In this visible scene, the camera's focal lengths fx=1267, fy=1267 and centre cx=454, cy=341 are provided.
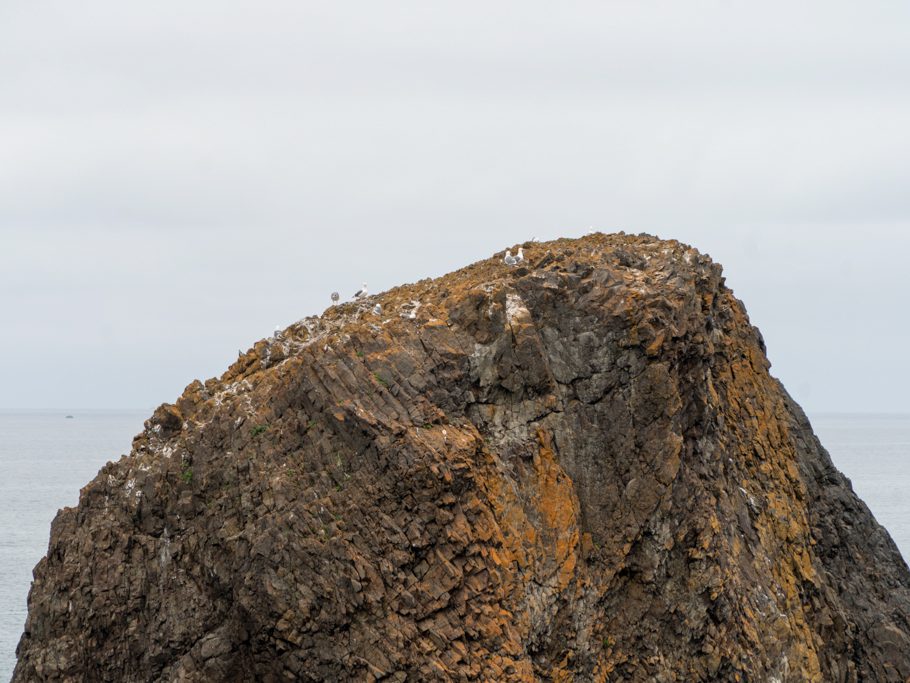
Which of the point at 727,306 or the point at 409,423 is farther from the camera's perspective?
the point at 727,306

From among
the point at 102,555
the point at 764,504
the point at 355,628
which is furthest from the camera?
the point at 764,504

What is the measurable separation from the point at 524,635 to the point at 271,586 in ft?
22.0

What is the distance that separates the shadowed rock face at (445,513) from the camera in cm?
3222

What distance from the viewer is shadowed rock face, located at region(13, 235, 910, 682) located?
1268 inches

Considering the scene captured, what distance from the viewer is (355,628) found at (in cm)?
3188

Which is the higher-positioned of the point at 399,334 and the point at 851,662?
the point at 399,334

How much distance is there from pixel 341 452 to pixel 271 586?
3.86 m

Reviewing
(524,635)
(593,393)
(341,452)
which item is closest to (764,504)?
(593,393)

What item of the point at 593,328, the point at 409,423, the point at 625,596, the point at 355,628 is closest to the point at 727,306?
the point at 593,328

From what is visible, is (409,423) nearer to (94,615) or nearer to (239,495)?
(239,495)

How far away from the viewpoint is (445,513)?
107 feet

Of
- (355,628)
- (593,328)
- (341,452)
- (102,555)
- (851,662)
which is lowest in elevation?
(851,662)

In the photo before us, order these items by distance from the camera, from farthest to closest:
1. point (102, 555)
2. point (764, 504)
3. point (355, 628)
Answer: point (764, 504), point (102, 555), point (355, 628)

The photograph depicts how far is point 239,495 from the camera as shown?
3353 cm
